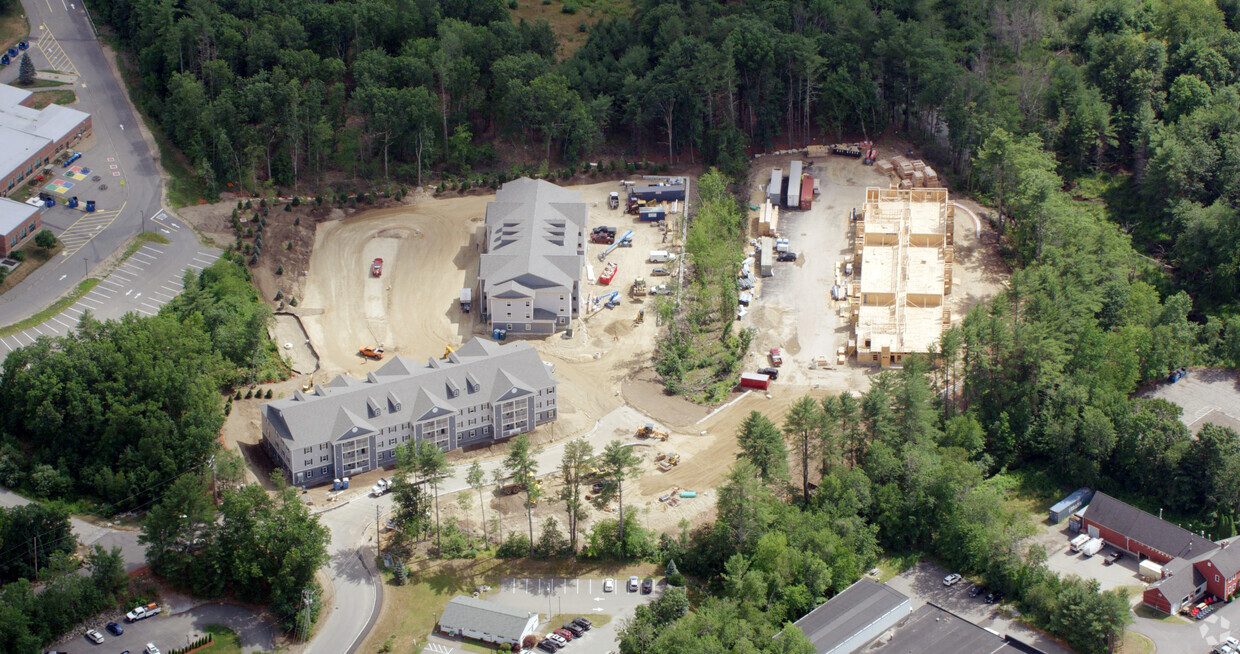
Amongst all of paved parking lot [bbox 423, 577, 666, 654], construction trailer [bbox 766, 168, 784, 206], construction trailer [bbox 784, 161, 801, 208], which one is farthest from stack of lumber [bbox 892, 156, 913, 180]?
paved parking lot [bbox 423, 577, 666, 654]

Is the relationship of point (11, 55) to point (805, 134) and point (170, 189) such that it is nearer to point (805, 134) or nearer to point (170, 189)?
point (170, 189)

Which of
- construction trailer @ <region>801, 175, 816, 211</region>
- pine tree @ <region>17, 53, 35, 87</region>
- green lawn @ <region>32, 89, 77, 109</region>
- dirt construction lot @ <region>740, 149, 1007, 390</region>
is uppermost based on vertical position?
pine tree @ <region>17, 53, 35, 87</region>

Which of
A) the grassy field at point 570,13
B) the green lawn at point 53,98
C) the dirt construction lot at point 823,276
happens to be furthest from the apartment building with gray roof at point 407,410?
the grassy field at point 570,13

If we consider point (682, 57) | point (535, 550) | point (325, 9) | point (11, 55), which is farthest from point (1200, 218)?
point (11, 55)

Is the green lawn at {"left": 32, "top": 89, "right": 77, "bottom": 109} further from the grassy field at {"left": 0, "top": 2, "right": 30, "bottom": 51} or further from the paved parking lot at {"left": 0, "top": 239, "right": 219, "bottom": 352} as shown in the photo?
the paved parking lot at {"left": 0, "top": 239, "right": 219, "bottom": 352}

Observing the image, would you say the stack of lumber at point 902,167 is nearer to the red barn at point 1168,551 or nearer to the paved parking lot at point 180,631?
the red barn at point 1168,551

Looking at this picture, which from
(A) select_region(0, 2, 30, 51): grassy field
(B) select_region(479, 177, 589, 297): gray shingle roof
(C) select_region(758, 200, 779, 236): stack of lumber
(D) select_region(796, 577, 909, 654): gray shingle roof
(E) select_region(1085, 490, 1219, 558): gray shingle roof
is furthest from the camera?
(A) select_region(0, 2, 30, 51): grassy field
